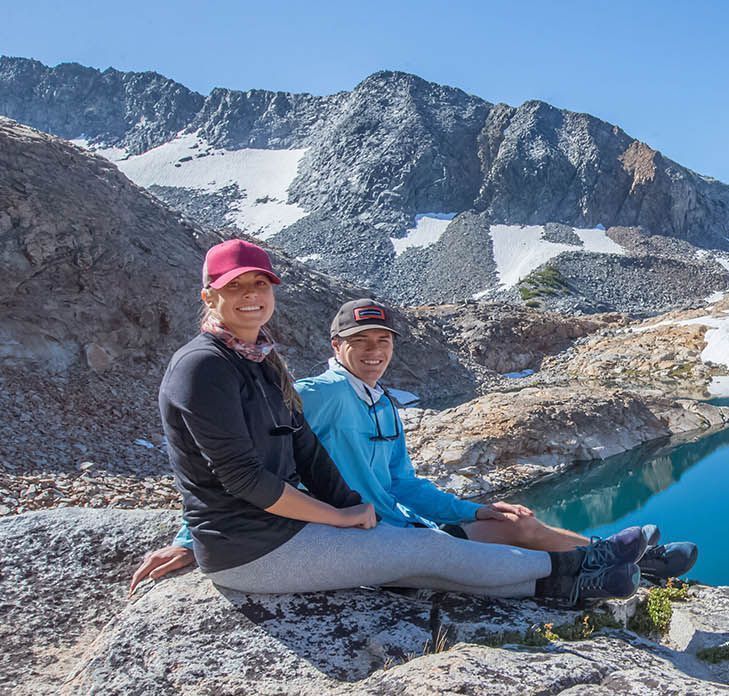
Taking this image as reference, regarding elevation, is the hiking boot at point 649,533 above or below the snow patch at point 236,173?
below

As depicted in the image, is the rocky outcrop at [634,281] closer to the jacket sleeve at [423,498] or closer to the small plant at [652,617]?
the small plant at [652,617]

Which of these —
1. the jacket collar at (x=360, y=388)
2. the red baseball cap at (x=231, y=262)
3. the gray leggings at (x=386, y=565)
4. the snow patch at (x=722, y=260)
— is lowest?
the gray leggings at (x=386, y=565)

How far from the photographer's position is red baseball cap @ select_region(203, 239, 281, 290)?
11.3ft

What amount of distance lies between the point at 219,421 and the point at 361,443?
142 cm

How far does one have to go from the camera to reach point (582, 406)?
19062 mm

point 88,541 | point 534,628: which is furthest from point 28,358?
point 534,628

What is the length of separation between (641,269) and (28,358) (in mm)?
77626

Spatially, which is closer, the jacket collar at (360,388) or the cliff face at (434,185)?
the jacket collar at (360,388)

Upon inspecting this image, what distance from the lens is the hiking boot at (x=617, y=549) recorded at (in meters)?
4.01

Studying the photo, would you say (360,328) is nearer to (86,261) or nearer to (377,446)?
(377,446)

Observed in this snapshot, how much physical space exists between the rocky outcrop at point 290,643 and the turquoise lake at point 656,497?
369 inches

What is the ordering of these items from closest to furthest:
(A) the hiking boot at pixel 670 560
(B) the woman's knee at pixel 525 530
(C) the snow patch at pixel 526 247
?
(B) the woman's knee at pixel 525 530
(A) the hiking boot at pixel 670 560
(C) the snow patch at pixel 526 247

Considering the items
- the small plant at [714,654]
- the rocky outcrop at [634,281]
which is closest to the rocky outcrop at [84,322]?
the small plant at [714,654]

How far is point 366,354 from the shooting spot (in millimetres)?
4547
